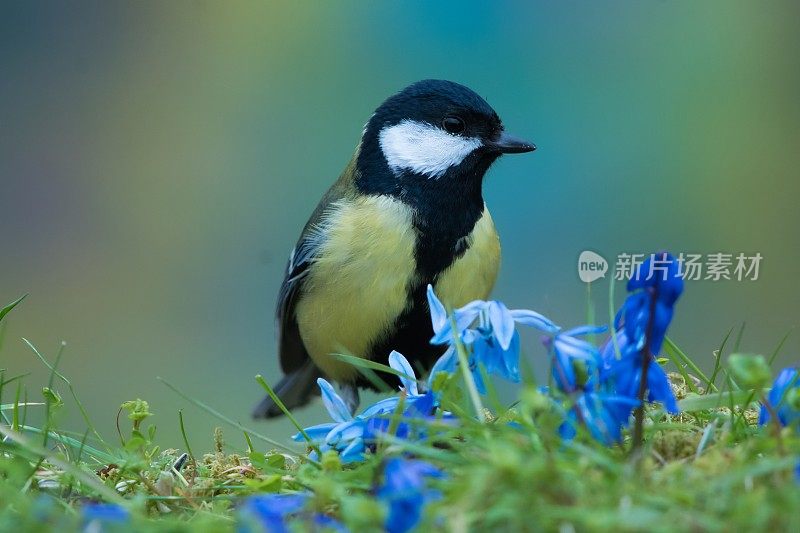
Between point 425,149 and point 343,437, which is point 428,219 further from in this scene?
point 343,437

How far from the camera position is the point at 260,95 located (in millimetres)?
3807

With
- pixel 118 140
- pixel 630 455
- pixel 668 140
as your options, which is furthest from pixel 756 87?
pixel 630 455

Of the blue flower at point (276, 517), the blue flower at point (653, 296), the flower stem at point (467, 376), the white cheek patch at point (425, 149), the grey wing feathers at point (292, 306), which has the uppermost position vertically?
the white cheek patch at point (425, 149)

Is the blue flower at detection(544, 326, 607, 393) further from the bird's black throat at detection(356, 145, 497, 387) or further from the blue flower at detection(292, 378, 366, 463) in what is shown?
the bird's black throat at detection(356, 145, 497, 387)

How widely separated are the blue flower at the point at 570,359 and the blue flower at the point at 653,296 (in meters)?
0.05

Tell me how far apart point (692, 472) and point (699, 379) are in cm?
55

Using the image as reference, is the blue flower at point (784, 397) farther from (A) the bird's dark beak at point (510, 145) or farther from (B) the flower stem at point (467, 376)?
(A) the bird's dark beak at point (510, 145)

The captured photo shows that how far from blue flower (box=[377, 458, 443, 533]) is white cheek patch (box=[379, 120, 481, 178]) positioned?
1344mm

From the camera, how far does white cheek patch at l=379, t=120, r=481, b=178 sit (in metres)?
2.11

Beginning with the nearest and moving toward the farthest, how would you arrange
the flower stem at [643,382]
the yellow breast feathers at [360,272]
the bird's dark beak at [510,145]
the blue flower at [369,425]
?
the flower stem at [643,382] → the blue flower at [369,425] → the yellow breast feathers at [360,272] → the bird's dark beak at [510,145]

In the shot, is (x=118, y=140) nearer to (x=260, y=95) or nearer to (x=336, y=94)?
(x=260, y=95)

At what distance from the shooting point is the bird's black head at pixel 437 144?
2105 millimetres

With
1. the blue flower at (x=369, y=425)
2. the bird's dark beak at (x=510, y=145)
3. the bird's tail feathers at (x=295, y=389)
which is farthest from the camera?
the bird's tail feathers at (x=295, y=389)

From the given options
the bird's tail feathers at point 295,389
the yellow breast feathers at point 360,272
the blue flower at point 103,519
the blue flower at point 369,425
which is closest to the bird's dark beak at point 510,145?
the yellow breast feathers at point 360,272
